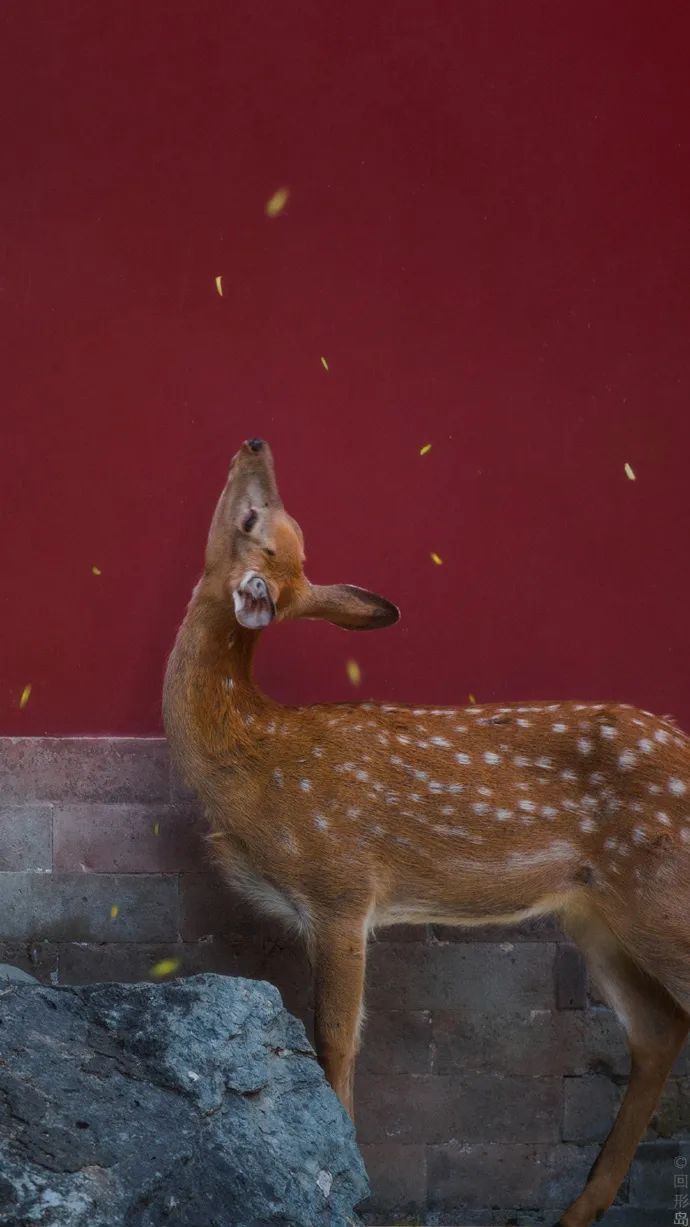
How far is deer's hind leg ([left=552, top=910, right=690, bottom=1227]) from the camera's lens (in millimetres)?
4031

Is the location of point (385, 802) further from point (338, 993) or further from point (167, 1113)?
point (167, 1113)

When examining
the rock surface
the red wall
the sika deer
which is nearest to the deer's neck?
the sika deer

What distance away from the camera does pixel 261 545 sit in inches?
149

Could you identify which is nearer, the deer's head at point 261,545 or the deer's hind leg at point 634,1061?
the deer's head at point 261,545

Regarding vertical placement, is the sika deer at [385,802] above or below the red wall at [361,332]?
below

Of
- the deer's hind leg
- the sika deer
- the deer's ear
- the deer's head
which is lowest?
the deer's hind leg

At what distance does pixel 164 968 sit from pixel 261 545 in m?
1.32

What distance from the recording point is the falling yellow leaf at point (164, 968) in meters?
4.25

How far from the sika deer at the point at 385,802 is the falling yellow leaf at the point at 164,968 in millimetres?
523

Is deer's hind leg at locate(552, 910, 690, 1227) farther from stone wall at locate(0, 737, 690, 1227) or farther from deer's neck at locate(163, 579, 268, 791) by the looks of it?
deer's neck at locate(163, 579, 268, 791)

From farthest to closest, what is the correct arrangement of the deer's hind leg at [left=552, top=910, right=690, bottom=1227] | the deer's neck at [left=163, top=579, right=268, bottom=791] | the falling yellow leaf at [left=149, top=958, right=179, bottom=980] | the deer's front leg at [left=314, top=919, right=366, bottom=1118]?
the falling yellow leaf at [left=149, top=958, right=179, bottom=980]
the deer's hind leg at [left=552, top=910, right=690, bottom=1227]
the deer's neck at [left=163, top=579, right=268, bottom=791]
the deer's front leg at [left=314, top=919, right=366, bottom=1118]

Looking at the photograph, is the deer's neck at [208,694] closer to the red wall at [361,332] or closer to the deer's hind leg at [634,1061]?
the red wall at [361,332]

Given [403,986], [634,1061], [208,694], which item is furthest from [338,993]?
[634,1061]

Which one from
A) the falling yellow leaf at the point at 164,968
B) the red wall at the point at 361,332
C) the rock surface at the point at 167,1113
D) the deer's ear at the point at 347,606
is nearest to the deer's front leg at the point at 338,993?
the rock surface at the point at 167,1113
